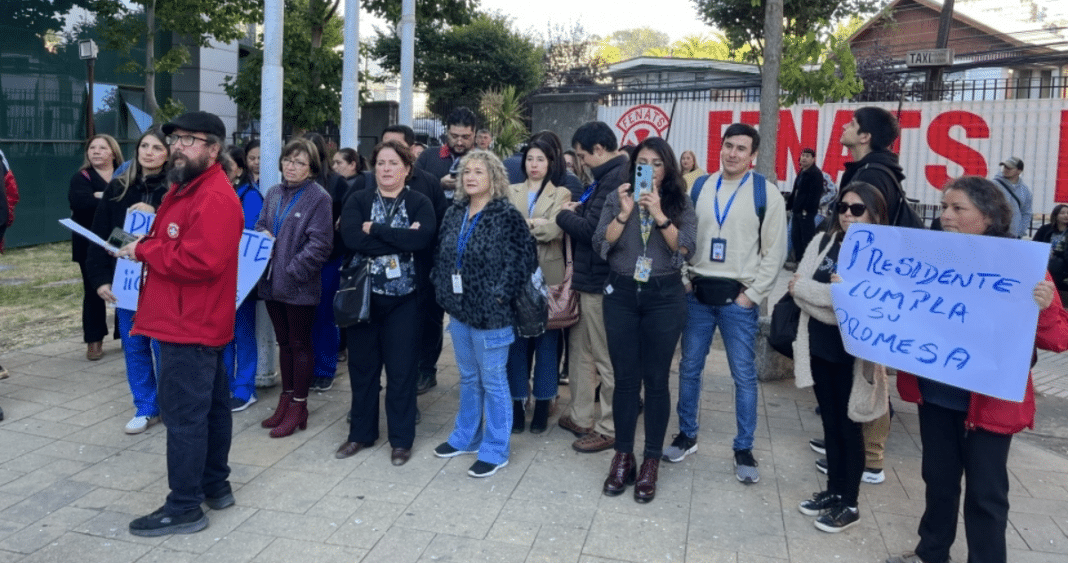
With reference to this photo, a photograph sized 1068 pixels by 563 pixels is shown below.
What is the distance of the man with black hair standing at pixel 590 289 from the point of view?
17.4ft

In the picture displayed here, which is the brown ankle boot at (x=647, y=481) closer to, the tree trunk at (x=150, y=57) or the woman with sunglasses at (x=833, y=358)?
the woman with sunglasses at (x=833, y=358)

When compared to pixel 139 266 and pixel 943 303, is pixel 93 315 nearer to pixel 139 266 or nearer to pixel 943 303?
pixel 139 266

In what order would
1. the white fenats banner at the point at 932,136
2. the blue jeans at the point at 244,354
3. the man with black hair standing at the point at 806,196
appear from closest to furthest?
the blue jeans at the point at 244,354 < the white fenats banner at the point at 932,136 < the man with black hair standing at the point at 806,196

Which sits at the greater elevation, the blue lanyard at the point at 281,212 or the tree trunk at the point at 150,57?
the tree trunk at the point at 150,57

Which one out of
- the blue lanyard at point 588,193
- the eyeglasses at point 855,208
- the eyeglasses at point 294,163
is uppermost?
the eyeglasses at point 294,163

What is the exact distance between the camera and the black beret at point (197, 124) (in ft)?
14.2

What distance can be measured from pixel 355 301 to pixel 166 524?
1558 millimetres

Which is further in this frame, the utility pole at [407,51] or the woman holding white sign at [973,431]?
the utility pole at [407,51]

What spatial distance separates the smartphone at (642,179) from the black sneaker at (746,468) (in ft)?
5.63

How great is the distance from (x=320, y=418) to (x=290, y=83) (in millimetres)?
10337

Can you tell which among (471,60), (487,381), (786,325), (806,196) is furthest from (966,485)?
(471,60)

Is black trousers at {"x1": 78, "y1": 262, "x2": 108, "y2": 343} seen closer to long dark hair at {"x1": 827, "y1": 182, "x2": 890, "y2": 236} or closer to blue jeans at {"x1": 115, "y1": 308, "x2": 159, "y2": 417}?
blue jeans at {"x1": 115, "y1": 308, "x2": 159, "y2": 417}

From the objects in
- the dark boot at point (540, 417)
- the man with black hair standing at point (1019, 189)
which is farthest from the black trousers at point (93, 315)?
the man with black hair standing at point (1019, 189)

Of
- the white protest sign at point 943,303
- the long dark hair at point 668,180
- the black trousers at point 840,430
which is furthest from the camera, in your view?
the long dark hair at point 668,180
